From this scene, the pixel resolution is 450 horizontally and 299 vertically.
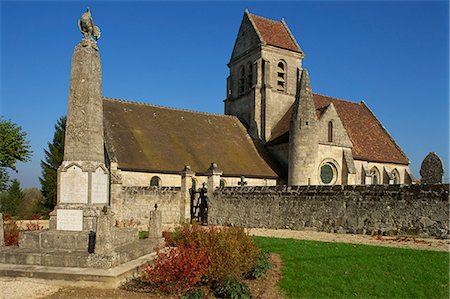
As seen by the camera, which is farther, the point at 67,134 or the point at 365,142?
the point at 365,142

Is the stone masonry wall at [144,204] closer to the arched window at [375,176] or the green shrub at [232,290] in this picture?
the green shrub at [232,290]

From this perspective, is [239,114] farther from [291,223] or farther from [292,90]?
[291,223]

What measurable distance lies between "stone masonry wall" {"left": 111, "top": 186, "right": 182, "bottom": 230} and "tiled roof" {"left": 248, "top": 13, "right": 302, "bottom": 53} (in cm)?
1730

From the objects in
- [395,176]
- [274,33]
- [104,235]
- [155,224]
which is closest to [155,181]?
[155,224]

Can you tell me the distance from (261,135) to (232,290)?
25200 mm

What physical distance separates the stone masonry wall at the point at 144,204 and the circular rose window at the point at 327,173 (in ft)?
33.8

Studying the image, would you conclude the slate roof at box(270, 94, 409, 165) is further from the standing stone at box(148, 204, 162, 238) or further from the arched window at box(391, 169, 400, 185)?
the standing stone at box(148, 204, 162, 238)

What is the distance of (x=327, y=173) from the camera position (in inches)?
1107

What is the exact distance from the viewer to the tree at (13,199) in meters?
34.3

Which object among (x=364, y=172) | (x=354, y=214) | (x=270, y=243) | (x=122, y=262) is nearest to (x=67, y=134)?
(x=122, y=262)

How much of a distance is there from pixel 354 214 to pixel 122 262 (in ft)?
35.7

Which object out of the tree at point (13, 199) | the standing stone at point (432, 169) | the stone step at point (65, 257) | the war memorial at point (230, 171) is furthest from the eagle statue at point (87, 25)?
the tree at point (13, 199)

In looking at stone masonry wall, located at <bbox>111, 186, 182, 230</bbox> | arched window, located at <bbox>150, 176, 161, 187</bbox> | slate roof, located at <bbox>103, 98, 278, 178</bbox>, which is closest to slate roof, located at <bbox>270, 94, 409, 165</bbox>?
slate roof, located at <bbox>103, 98, 278, 178</bbox>

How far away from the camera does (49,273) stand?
8.62 m
